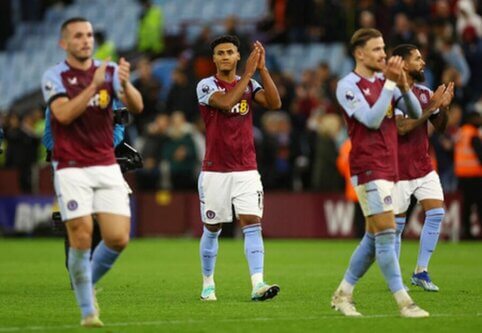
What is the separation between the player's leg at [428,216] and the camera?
46.2 feet

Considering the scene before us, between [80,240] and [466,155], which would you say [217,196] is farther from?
[466,155]

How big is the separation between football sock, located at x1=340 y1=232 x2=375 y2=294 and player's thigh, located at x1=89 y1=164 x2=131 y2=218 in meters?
2.07

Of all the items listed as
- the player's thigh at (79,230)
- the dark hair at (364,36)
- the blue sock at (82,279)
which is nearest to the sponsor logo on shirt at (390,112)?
the dark hair at (364,36)

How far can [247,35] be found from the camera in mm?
29188

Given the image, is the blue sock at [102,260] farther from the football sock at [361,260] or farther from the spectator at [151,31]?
the spectator at [151,31]

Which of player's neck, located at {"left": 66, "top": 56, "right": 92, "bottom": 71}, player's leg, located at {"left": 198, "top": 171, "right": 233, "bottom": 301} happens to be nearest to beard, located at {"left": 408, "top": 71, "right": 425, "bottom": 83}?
player's leg, located at {"left": 198, "top": 171, "right": 233, "bottom": 301}

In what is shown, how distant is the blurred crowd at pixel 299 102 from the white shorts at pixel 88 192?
13604 mm

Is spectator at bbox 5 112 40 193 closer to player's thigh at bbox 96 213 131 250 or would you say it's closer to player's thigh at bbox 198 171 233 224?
player's thigh at bbox 198 171 233 224

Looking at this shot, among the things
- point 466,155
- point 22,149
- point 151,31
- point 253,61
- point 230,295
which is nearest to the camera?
point 253,61

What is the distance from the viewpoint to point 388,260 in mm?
10508

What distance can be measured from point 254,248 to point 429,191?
8.18 ft

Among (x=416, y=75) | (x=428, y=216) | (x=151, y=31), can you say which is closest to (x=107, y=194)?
(x=416, y=75)

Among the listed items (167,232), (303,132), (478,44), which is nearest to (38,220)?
(167,232)

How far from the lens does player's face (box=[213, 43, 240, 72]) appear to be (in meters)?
12.8
